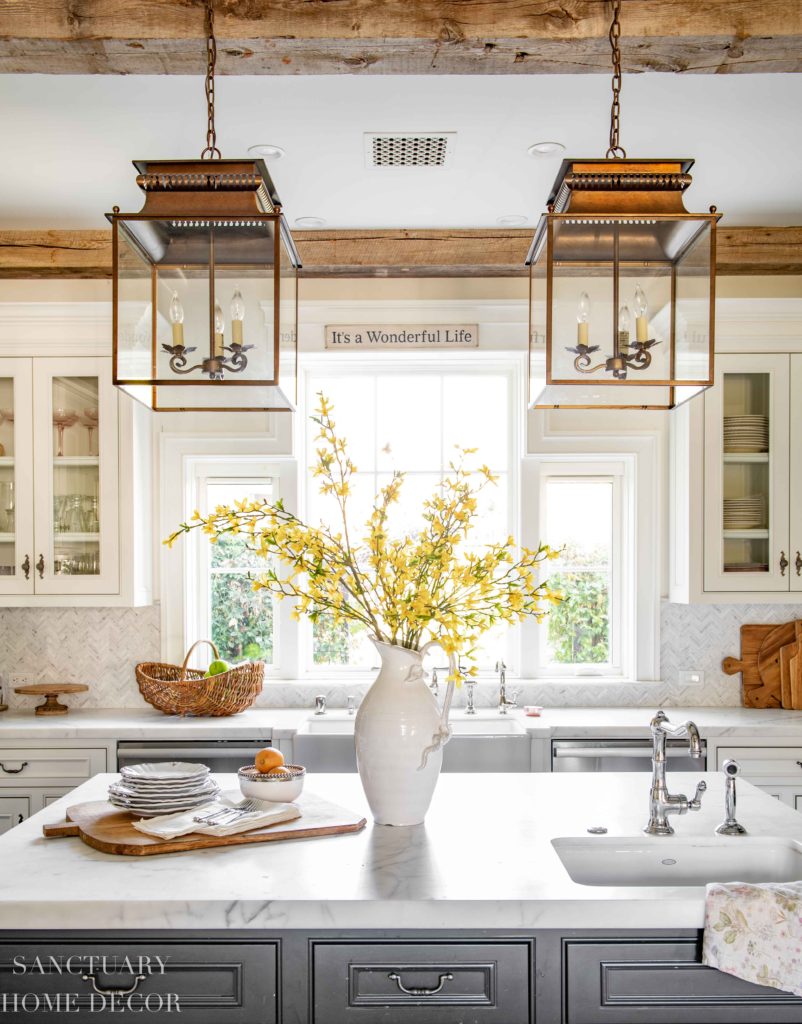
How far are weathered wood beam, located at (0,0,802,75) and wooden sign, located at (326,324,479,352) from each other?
77.1 inches

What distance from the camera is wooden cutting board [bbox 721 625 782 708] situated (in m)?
4.03

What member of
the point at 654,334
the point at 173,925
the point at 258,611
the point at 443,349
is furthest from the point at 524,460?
the point at 173,925

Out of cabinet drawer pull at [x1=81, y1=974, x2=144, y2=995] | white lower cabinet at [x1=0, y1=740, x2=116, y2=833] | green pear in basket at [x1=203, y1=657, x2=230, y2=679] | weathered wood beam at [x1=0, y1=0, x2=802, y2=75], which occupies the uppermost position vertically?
weathered wood beam at [x1=0, y1=0, x2=802, y2=75]

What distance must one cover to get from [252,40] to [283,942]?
1.88m

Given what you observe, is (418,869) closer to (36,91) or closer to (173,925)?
(173,925)

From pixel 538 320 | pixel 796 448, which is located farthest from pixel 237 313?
pixel 796 448

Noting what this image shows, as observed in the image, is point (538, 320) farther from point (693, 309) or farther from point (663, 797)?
point (663, 797)

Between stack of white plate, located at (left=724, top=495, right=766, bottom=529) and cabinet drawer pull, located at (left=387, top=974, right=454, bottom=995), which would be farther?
stack of white plate, located at (left=724, top=495, right=766, bottom=529)

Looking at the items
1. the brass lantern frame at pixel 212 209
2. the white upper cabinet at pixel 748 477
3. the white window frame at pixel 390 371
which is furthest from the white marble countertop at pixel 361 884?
the white window frame at pixel 390 371

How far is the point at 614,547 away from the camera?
4.27 meters

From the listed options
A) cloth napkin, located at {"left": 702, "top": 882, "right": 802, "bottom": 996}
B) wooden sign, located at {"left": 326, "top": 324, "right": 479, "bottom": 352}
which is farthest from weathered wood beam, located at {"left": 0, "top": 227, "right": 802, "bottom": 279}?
cloth napkin, located at {"left": 702, "top": 882, "right": 802, "bottom": 996}

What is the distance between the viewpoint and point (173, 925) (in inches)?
64.9

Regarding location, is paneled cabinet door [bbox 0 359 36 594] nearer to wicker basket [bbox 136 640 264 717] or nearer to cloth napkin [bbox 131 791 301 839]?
wicker basket [bbox 136 640 264 717]

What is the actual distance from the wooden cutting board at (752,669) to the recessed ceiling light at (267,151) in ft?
9.03
